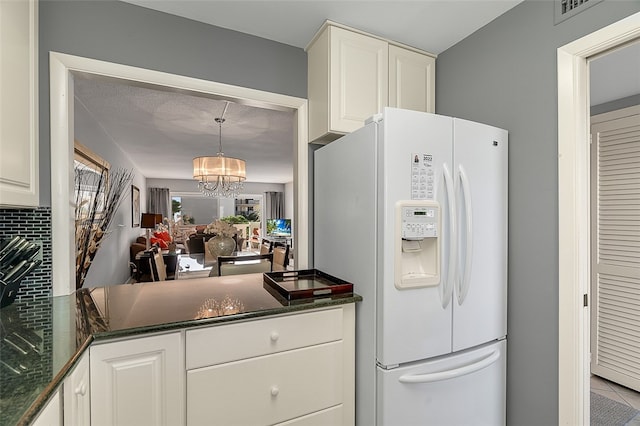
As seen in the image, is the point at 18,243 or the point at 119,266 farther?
the point at 119,266

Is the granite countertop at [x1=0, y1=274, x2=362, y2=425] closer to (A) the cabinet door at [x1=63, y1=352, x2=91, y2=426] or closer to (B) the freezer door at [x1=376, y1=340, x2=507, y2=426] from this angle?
(A) the cabinet door at [x1=63, y1=352, x2=91, y2=426]

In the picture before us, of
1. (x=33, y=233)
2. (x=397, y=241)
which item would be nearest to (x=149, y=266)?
(x=33, y=233)

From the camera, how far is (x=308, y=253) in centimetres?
205

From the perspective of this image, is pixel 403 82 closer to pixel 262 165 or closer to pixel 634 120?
pixel 634 120

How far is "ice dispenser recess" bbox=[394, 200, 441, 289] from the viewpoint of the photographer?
4.51 feet

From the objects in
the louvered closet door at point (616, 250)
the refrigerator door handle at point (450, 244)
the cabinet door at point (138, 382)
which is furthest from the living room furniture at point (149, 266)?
the louvered closet door at point (616, 250)

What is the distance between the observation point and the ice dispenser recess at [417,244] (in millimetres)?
1374

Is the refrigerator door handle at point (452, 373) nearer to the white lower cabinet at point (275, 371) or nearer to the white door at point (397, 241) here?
the white door at point (397, 241)

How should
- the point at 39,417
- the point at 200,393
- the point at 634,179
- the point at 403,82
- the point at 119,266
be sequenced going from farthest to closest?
the point at 119,266
the point at 634,179
the point at 403,82
the point at 200,393
the point at 39,417

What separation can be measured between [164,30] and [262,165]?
5.22 metres

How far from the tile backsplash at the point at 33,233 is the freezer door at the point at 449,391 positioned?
159cm

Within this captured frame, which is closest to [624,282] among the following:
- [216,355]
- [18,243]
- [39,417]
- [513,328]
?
[513,328]

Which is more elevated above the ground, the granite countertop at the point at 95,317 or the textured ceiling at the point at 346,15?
the textured ceiling at the point at 346,15

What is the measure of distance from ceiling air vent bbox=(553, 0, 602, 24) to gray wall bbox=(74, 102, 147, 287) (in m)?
3.07
